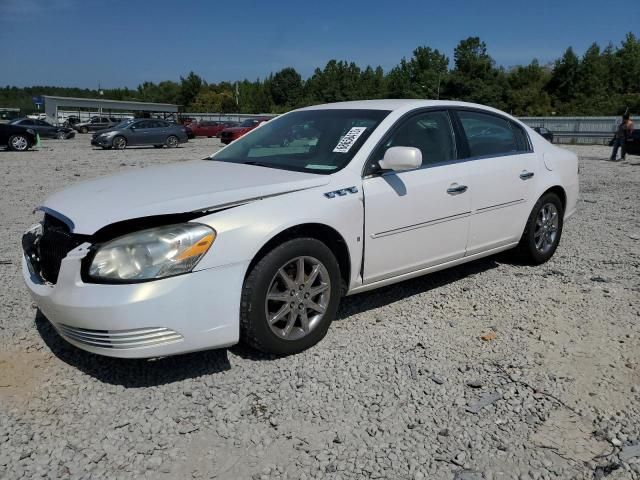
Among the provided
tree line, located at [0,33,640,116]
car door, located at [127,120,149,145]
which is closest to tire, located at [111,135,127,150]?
car door, located at [127,120,149,145]

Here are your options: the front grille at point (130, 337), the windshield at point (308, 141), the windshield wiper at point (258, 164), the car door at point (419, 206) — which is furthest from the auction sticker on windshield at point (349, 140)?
the front grille at point (130, 337)

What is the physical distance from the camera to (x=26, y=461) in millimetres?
2410

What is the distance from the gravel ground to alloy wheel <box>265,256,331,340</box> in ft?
0.69

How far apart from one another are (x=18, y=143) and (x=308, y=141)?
22.0 meters

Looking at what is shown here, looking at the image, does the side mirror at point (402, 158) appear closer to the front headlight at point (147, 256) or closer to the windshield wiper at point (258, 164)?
the windshield wiper at point (258, 164)

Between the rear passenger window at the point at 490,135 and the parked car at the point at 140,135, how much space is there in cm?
2275

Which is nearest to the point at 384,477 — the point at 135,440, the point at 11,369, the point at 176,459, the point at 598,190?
the point at 176,459

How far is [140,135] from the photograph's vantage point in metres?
26.0

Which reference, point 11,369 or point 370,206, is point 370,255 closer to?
point 370,206

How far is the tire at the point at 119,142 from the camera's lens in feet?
81.3

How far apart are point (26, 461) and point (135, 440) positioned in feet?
1.50

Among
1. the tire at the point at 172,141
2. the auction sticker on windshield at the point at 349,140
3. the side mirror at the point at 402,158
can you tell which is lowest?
the side mirror at the point at 402,158

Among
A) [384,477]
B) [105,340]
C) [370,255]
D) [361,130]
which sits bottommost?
[384,477]

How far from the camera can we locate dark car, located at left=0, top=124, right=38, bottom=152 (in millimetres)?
21812
